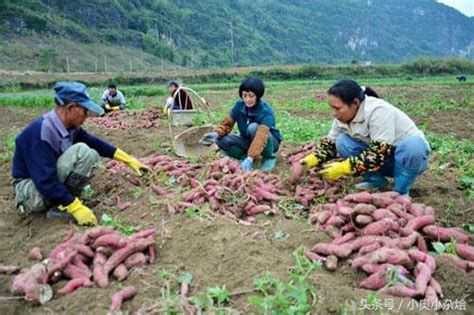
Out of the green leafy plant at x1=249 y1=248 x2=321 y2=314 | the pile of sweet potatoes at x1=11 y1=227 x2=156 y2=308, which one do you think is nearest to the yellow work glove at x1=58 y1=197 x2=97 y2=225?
the pile of sweet potatoes at x1=11 y1=227 x2=156 y2=308

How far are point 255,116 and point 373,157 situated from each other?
174 cm

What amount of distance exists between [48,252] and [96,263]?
514 millimetres

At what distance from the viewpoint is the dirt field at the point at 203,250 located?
2.60 meters

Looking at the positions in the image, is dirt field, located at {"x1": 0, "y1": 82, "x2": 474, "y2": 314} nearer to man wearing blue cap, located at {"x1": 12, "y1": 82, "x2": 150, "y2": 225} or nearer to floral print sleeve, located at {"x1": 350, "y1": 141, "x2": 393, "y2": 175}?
man wearing blue cap, located at {"x1": 12, "y1": 82, "x2": 150, "y2": 225}

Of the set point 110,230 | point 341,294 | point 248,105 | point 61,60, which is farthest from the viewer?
point 61,60

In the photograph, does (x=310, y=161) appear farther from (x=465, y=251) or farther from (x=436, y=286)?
(x=436, y=286)

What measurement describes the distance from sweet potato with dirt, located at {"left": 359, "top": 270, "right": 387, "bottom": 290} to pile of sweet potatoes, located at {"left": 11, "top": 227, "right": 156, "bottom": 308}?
1.33m

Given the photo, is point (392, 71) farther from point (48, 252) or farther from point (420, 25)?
point (420, 25)

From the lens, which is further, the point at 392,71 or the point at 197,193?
the point at 392,71

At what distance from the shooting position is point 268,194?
4.15 metres

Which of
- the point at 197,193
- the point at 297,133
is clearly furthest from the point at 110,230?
the point at 297,133

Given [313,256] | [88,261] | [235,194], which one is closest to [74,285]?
[88,261]

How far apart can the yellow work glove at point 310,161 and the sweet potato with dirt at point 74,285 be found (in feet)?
7.59

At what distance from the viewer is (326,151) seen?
4617 millimetres
